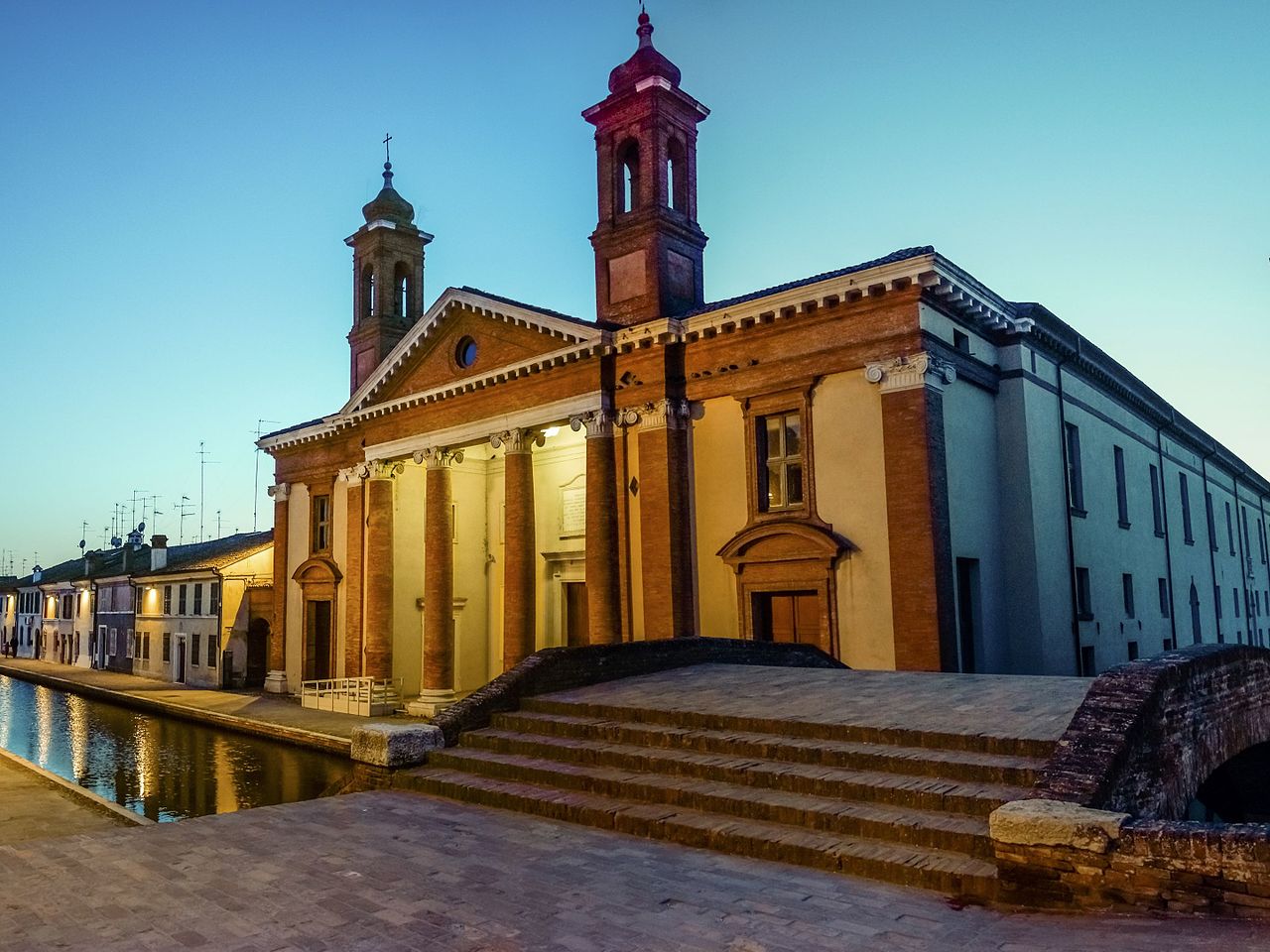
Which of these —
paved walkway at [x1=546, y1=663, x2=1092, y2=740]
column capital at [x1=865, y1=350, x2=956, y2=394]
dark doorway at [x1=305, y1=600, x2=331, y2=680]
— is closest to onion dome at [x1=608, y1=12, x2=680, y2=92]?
column capital at [x1=865, y1=350, x2=956, y2=394]

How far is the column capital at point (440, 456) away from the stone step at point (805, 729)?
1325 cm

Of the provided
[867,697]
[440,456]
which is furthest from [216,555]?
[867,697]

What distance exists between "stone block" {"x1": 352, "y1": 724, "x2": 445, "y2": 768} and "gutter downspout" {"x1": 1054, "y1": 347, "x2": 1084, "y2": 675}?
1404 cm

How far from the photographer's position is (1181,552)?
2836cm

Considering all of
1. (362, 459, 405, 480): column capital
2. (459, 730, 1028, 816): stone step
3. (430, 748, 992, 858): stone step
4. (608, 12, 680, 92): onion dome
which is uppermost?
(608, 12, 680, 92): onion dome

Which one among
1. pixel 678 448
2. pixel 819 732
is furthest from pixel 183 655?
pixel 819 732

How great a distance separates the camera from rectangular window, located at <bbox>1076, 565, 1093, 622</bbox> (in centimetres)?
1959

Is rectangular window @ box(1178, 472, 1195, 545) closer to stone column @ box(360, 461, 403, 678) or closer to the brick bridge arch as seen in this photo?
the brick bridge arch

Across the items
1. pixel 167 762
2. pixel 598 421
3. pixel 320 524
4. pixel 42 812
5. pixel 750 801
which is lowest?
pixel 167 762

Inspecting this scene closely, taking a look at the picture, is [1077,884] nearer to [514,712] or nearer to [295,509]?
[514,712]

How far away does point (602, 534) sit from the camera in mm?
19531

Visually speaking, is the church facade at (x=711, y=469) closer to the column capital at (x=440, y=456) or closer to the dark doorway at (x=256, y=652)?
the column capital at (x=440, y=456)

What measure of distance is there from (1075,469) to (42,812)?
1988 centimetres

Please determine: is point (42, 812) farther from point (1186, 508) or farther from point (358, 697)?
point (1186, 508)
